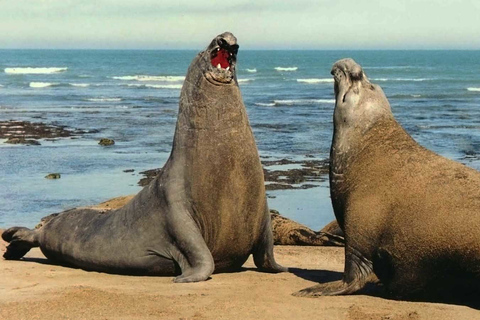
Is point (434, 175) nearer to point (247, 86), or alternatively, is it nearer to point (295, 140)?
point (295, 140)

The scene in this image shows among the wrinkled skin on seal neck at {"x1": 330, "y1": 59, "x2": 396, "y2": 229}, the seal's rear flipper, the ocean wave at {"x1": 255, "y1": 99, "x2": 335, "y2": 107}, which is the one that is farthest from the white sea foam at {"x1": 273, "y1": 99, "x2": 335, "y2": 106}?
the wrinkled skin on seal neck at {"x1": 330, "y1": 59, "x2": 396, "y2": 229}

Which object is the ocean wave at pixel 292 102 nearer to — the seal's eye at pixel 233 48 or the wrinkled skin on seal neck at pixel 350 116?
the seal's eye at pixel 233 48

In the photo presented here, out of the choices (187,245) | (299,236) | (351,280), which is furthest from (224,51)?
(299,236)

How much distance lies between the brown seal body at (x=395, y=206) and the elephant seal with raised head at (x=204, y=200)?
92 cm

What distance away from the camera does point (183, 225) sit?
24.4ft

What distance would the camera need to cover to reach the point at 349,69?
720cm

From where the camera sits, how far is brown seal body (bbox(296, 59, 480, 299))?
6035 mm

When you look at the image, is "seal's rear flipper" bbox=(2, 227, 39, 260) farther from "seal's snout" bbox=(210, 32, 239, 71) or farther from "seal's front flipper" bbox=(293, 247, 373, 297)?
"seal's front flipper" bbox=(293, 247, 373, 297)

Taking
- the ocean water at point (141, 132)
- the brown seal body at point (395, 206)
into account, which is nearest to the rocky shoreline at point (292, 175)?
the ocean water at point (141, 132)

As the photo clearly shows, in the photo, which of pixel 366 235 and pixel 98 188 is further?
pixel 98 188

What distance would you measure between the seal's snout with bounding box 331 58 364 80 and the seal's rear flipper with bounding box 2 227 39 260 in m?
3.65

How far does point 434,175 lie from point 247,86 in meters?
50.6

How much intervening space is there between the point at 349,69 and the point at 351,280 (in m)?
1.77

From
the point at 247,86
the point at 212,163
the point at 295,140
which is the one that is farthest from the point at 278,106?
the point at 212,163
